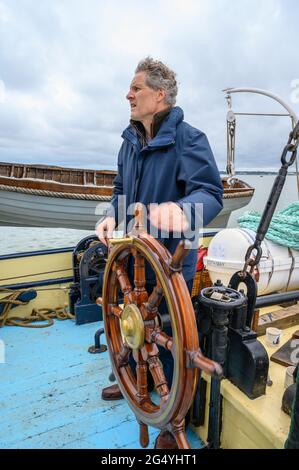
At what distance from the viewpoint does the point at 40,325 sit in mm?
2209

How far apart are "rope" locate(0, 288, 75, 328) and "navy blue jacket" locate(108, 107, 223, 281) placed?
139 centimetres

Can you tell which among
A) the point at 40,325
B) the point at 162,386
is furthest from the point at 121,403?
the point at 40,325

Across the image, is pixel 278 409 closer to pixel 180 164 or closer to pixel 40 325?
pixel 180 164

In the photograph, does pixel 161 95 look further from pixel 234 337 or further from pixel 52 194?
pixel 52 194

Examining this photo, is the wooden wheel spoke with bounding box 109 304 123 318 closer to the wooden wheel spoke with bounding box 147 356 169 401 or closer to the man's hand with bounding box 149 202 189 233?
the wooden wheel spoke with bounding box 147 356 169 401

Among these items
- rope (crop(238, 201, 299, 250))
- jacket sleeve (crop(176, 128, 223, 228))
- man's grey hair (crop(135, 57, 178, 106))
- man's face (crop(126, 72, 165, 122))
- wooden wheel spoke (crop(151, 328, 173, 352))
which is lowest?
wooden wheel spoke (crop(151, 328, 173, 352))

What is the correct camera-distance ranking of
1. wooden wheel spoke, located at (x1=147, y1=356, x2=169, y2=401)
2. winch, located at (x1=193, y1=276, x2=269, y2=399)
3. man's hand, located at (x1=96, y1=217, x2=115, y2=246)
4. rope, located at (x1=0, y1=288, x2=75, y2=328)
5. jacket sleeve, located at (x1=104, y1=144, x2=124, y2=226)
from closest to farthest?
1. wooden wheel spoke, located at (x1=147, y1=356, x2=169, y2=401)
2. winch, located at (x1=193, y1=276, x2=269, y2=399)
3. man's hand, located at (x1=96, y1=217, x2=115, y2=246)
4. jacket sleeve, located at (x1=104, y1=144, x2=124, y2=226)
5. rope, located at (x1=0, y1=288, x2=75, y2=328)

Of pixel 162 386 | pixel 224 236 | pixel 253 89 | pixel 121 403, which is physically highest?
pixel 253 89

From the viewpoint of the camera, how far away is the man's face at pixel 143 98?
112 centimetres

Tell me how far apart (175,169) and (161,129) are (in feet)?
0.46

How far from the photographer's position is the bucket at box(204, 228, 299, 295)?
6.03 ft

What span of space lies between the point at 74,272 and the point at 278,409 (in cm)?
173

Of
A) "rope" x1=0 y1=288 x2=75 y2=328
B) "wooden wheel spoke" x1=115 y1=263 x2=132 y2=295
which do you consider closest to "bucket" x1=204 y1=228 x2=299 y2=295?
"wooden wheel spoke" x1=115 y1=263 x2=132 y2=295

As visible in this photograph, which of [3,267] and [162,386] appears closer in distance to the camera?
[162,386]
